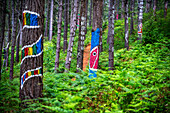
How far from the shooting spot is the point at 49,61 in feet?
48.5

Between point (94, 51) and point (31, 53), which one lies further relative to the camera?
point (94, 51)

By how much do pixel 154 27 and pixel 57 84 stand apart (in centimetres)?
1265

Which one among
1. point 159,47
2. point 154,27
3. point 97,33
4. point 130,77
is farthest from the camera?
point 154,27

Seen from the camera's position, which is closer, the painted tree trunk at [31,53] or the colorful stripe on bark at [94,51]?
the painted tree trunk at [31,53]

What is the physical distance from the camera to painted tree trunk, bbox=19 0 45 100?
384 centimetres

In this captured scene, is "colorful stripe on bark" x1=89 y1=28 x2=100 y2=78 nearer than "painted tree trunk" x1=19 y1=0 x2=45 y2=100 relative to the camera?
No

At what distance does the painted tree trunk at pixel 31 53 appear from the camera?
3842mm

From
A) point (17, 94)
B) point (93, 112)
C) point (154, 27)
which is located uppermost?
point (154, 27)

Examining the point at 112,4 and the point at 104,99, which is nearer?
the point at 104,99

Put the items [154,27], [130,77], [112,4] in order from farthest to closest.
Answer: [154,27], [112,4], [130,77]

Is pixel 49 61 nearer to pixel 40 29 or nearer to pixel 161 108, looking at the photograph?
pixel 40 29

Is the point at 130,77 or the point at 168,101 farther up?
the point at 130,77

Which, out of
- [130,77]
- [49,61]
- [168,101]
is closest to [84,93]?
[130,77]

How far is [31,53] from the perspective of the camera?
3840mm
